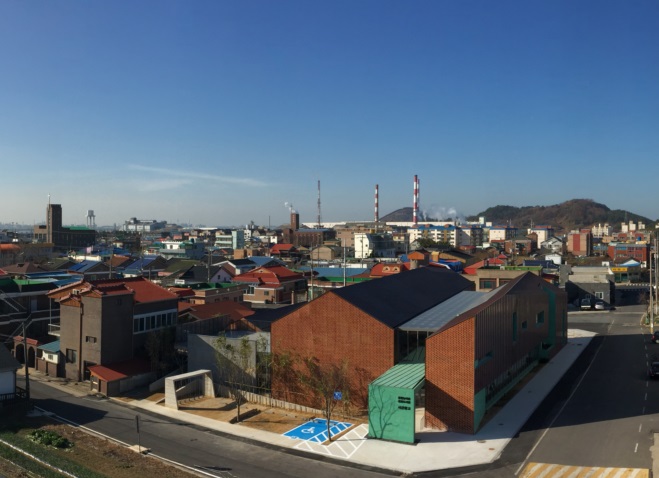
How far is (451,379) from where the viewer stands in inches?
885

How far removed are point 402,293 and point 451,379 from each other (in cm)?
996

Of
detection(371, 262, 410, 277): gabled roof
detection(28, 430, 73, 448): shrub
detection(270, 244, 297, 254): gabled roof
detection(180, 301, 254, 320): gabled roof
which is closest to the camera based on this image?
detection(28, 430, 73, 448): shrub

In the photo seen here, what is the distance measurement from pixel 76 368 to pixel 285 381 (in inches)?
504

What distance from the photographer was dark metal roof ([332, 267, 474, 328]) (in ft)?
86.7

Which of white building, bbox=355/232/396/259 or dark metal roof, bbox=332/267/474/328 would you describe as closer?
dark metal roof, bbox=332/267/474/328

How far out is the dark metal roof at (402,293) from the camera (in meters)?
26.4

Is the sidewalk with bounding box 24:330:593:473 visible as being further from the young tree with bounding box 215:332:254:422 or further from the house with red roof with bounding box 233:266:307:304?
the house with red roof with bounding box 233:266:307:304

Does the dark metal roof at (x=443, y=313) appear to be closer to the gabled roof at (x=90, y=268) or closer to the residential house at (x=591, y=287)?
the residential house at (x=591, y=287)

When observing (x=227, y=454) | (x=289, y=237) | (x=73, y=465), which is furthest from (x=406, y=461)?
(x=289, y=237)

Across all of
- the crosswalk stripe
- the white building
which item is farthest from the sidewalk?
the white building

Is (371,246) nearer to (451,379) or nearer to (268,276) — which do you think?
(268,276)

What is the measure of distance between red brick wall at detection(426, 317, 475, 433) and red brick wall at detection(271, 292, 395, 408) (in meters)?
2.42

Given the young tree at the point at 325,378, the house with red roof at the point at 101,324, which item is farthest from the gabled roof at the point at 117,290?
the young tree at the point at 325,378

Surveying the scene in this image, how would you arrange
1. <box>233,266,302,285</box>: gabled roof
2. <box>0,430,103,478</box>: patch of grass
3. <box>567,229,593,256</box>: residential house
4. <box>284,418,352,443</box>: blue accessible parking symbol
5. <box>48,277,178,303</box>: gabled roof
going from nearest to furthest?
<box>0,430,103,478</box>: patch of grass, <box>284,418,352,443</box>: blue accessible parking symbol, <box>48,277,178,303</box>: gabled roof, <box>233,266,302,285</box>: gabled roof, <box>567,229,593,256</box>: residential house
